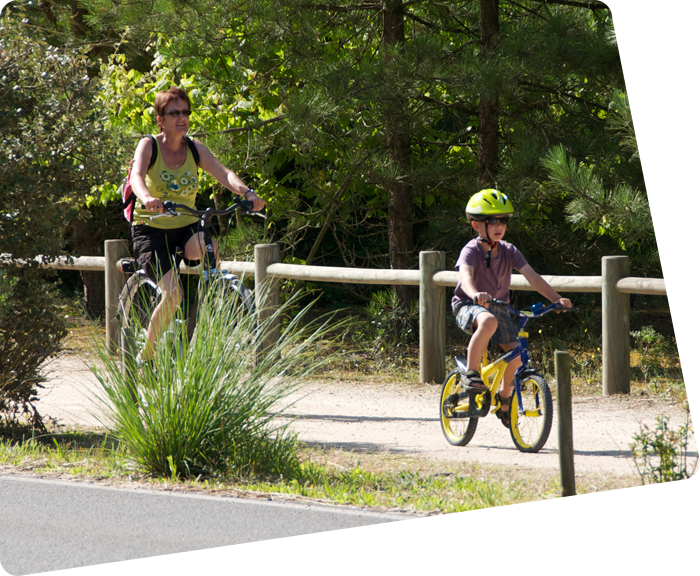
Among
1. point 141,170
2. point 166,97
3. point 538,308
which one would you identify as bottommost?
point 538,308

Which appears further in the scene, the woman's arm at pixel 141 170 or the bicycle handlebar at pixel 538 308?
the woman's arm at pixel 141 170

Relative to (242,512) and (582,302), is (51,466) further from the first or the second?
(582,302)

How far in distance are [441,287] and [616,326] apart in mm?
1568

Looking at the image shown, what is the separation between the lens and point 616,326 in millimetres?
7402

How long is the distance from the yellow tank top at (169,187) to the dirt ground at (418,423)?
1.10 m

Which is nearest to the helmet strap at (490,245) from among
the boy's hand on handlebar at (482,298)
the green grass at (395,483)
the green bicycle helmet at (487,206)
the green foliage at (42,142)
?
the green bicycle helmet at (487,206)

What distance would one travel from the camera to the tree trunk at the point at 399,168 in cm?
926

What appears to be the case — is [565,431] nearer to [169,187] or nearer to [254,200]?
[254,200]

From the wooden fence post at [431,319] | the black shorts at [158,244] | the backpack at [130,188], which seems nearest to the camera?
the backpack at [130,188]

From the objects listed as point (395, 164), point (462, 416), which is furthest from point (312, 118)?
point (462, 416)

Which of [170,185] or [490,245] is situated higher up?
[170,185]

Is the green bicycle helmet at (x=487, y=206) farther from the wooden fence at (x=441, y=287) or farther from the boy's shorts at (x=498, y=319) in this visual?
the wooden fence at (x=441, y=287)

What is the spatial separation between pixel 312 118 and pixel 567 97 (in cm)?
288

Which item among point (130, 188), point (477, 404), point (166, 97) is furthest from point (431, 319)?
point (166, 97)
